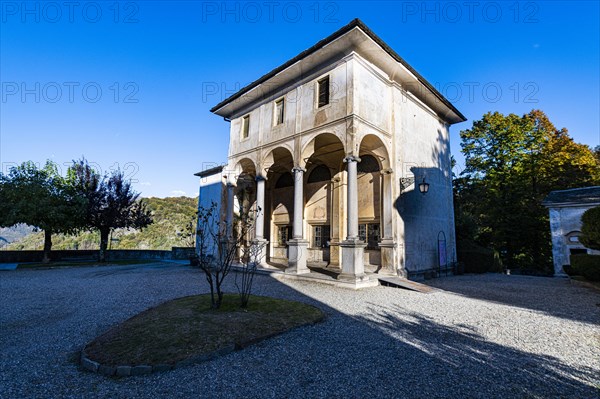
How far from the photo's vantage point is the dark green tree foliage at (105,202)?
20594 millimetres

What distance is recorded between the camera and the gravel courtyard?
332cm

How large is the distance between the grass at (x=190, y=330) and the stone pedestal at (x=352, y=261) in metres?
3.62

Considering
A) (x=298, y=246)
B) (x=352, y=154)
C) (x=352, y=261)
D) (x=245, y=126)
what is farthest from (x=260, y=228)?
(x=245, y=126)

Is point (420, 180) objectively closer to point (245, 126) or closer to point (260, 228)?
point (260, 228)

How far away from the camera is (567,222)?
16.5 m

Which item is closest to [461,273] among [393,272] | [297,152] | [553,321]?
[393,272]

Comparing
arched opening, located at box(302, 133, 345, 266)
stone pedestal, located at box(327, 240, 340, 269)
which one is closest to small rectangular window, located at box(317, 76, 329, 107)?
arched opening, located at box(302, 133, 345, 266)

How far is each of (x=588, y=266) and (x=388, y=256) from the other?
7889mm

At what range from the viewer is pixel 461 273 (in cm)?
1606

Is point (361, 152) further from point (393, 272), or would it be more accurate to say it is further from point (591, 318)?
point (591, 318)

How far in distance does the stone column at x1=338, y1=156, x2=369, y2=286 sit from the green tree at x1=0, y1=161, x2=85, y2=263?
18258mm

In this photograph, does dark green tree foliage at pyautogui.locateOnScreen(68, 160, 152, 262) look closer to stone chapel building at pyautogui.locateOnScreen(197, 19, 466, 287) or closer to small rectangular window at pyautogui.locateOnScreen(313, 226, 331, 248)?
stone chapel building at pyautogui.locateOnScreen(197, 19, 466, 287)

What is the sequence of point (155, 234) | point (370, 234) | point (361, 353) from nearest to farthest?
1. point (361, 353)
2. point (370, 234)
3. point (155, 234)

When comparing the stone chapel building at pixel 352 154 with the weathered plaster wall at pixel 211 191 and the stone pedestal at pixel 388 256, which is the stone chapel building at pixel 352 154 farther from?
the weathered plaster wall at pixel 211 191
